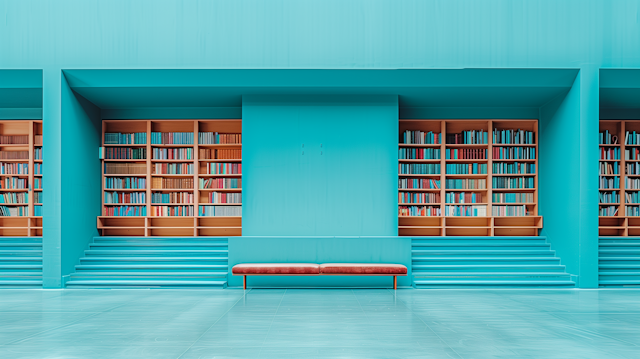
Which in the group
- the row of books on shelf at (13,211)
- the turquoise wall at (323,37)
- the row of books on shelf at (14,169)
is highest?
the turquoise wall at (323,37)

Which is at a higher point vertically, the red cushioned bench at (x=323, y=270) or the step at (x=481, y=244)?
the step at (x=481, y=244)

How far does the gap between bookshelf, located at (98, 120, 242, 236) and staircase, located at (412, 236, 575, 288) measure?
3.54m

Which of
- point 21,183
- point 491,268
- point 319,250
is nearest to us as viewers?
point 319,250

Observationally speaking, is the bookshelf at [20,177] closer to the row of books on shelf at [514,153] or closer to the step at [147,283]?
the step at [147,283]

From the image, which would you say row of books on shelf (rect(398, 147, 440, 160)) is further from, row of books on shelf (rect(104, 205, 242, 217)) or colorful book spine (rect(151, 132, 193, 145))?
colorful book spine (rect(151, 132, 193, 145))

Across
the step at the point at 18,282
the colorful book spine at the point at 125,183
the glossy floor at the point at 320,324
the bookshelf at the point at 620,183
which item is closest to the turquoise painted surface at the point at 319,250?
the glossy floor at the point at 320,324

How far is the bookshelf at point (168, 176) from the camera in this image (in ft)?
26.1

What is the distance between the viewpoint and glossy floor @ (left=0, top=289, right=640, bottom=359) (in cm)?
348

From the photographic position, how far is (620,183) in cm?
798

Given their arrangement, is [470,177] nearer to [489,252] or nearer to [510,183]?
[510,183]

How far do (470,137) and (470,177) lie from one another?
79 cm

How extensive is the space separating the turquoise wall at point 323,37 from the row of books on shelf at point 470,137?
1.65 metres

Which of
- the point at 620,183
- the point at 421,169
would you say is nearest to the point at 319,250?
the point at 421,169

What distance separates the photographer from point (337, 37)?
6.61 metres
